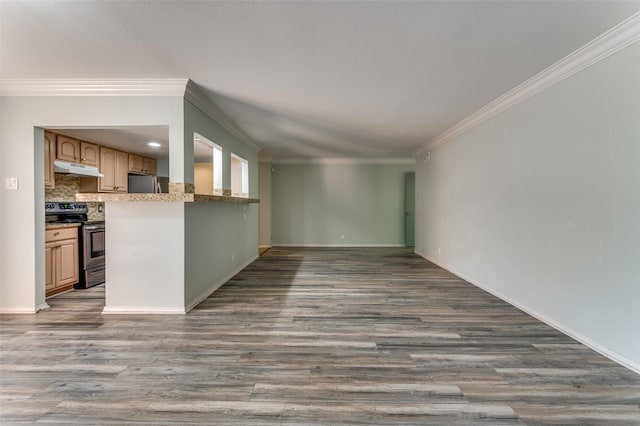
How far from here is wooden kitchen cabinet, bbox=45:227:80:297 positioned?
11.4ft

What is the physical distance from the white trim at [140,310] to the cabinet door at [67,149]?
2.33 metres

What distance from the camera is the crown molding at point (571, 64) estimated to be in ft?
6.42

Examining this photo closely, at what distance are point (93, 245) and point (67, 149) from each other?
1.38 meters

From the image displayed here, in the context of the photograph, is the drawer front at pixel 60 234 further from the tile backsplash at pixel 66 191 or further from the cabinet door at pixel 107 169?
the cabinet door at pixel 107 169

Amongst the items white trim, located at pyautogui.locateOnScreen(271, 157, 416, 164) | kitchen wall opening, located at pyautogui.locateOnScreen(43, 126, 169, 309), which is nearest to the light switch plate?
kitchen wall opening, located at pyautogui.locateOnScreen(43, 126, 169, 309)

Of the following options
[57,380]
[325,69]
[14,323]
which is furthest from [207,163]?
[57,380]

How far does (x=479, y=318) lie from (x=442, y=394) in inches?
56.4

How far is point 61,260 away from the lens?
3.64 metres

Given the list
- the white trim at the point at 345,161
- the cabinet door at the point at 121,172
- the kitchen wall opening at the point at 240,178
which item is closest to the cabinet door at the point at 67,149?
the cabinet door at the point at 121,172

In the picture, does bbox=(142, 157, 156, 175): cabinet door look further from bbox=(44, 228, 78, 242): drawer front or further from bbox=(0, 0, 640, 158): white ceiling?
bbox=(0, 0, 640, 158): white ceiling

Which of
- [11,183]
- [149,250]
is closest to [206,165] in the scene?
[11,183]

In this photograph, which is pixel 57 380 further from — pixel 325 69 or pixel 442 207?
pixel 442 207

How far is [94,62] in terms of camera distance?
247cm

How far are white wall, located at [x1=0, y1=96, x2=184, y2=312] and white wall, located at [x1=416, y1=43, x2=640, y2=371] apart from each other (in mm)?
3667
